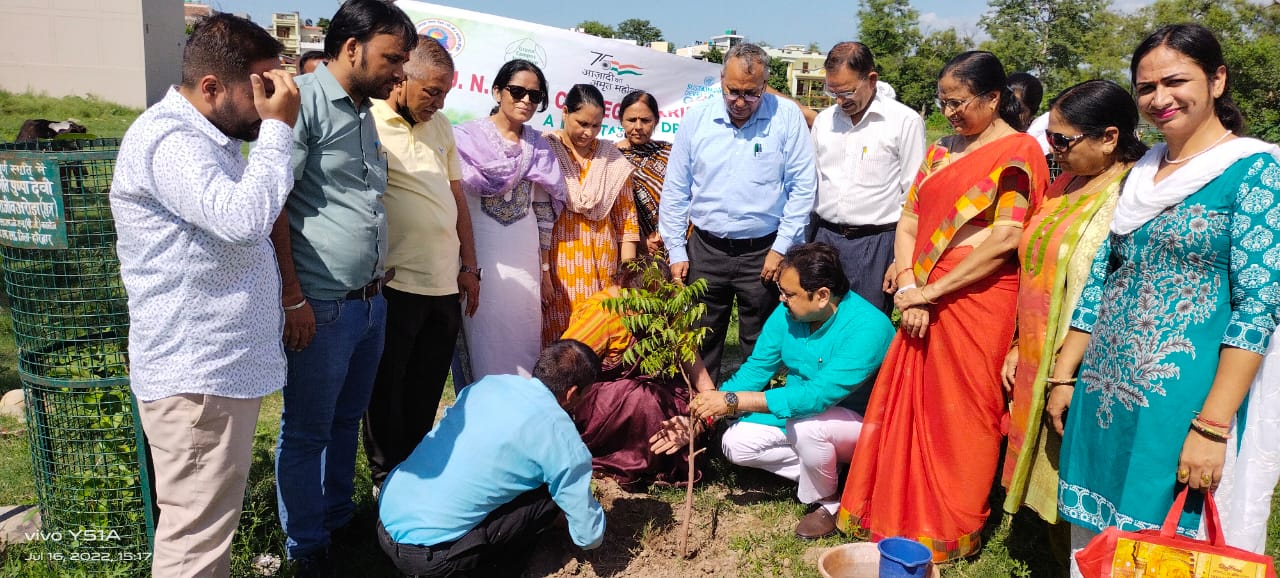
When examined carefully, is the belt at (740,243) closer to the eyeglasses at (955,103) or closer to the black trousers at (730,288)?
the black trousers at (730,288)

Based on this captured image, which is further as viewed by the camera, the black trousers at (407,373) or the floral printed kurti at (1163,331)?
the black trousers at (407,373)

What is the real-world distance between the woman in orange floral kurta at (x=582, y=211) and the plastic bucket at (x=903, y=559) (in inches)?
82.8

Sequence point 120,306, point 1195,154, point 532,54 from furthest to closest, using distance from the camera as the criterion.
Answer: point 532,54 < point 120,306 < point 1195,154

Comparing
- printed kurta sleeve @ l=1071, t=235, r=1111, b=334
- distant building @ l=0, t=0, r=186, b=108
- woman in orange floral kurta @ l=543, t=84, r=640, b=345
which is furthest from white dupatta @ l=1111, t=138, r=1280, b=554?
distant building @ l=0, t=0, r=186, b=108

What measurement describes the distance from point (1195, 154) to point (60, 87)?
131ft

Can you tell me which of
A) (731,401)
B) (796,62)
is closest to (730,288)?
(731,401)

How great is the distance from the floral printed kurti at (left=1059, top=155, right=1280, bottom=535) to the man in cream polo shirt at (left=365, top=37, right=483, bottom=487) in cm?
243

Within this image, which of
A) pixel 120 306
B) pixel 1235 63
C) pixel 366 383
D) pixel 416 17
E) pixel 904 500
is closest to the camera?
pixel 120 306

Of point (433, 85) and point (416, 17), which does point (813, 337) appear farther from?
point (416, 17)

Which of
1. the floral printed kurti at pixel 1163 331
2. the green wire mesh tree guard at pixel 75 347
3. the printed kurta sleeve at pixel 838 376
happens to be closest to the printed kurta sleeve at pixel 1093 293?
the floral printed kurti at pixel 1163 331

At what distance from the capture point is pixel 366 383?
10.9 ft

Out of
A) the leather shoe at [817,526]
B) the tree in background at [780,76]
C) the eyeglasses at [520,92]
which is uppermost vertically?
the tree in background at [780,76]

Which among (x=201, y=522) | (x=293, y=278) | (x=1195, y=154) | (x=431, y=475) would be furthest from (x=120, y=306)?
(x=1195, y=154)

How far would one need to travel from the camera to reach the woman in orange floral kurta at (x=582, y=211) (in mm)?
4352
